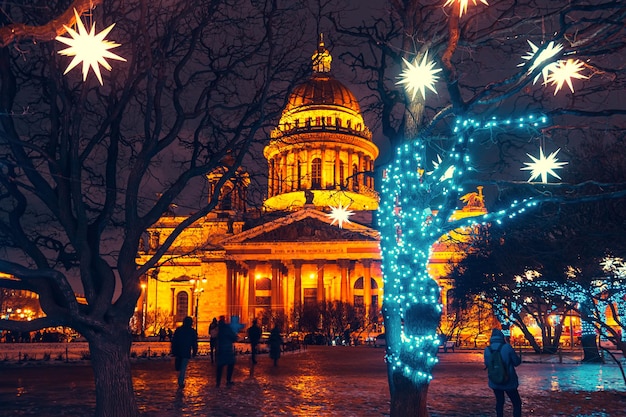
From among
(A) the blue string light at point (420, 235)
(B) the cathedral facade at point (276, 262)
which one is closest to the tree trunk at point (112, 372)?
(A) the blue string light at point (420, 235)

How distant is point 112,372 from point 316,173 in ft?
270

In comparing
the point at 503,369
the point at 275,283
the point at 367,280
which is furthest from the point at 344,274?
the point at 503,369

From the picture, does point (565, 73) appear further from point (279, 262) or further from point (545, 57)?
point (279, 262)

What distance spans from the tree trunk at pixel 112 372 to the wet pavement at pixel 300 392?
281cm

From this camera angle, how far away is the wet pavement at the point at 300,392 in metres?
14.4

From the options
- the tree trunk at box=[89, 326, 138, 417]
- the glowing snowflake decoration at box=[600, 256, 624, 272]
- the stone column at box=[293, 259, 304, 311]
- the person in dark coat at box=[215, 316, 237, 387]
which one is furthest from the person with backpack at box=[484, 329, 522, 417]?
the stone column at box=[293, 259, 304, 311]

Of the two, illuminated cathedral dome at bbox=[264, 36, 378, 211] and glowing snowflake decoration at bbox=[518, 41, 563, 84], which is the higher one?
illuminated cathedral dome at bbox=[264, 36, 378, 211]

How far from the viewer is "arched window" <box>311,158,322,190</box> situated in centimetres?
9106

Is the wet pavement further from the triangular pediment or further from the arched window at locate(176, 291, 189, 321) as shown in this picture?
the arched window at locate(176, 291, 189, 321)

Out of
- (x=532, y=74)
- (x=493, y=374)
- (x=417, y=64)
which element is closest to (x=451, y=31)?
(x=417, y=64)

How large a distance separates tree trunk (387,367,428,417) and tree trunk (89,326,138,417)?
13.3ft

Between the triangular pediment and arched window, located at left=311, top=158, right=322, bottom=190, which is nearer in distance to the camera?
the triangular pediment

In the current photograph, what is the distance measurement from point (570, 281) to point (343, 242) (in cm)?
5335

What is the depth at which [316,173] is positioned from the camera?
92.6 m
